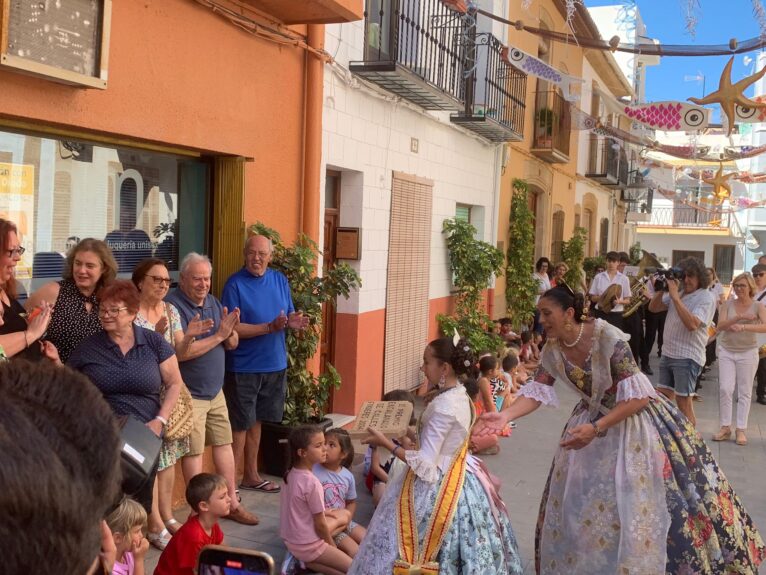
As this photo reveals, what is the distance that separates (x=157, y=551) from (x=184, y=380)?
3.43 ft

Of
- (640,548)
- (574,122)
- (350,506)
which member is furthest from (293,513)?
(574,122)

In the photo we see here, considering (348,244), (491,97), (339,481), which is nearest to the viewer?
(339,481)

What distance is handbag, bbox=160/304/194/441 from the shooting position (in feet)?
16.0

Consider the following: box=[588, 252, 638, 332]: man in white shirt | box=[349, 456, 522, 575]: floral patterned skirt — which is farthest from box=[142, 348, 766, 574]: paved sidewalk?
→ box=[588, 252, 638, 332]: man in white shirt

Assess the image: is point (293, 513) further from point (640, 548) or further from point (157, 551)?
point (640, 548)

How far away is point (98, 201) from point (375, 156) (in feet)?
12.3

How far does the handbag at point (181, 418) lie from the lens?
489 cm

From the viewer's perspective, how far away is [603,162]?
21656 millimetres

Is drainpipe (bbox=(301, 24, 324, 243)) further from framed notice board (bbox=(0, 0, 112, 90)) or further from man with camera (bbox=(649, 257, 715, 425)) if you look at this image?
man with camera (bbox=(649, 257, 715, 425))

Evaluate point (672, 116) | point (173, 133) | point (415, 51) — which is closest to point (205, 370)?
point (173, 133)

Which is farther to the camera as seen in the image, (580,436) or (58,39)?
(58,39)

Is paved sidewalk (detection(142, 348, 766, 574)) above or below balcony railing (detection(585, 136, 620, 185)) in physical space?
below

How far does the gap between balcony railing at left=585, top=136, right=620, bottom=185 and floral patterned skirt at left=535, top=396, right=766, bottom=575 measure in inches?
650

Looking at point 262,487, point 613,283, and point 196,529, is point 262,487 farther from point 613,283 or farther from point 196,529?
point 613,283
